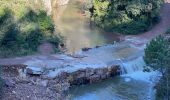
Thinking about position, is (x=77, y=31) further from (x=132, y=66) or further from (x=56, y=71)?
(x=56, y=71)

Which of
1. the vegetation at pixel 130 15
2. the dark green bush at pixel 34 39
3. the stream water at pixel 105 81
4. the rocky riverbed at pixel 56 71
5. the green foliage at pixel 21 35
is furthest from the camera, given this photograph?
the vegetation at pixel 130 15

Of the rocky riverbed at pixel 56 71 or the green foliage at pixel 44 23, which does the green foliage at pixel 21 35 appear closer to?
the green foliage at pixel 44 23

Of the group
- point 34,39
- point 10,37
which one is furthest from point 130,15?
point 10,37

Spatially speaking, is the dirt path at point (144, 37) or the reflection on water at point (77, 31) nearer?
the dirt path at point (144, 37)

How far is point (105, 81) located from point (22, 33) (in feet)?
29.4

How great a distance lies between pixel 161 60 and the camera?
30875 millimetres

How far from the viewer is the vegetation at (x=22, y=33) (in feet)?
133

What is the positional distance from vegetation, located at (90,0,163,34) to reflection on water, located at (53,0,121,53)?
138cm

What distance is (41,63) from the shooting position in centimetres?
3800

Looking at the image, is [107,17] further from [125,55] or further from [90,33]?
[125,55]

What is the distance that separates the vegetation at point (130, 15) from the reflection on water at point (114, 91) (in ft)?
48.8

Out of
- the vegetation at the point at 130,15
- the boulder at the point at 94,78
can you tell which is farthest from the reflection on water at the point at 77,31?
the boulder at the point at 94,78

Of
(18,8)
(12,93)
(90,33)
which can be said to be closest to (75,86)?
(12,93)

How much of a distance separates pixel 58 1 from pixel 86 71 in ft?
98.4
